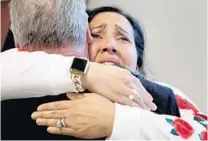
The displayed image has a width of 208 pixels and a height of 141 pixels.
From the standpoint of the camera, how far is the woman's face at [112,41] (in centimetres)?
126

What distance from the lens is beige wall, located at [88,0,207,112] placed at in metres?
1.81

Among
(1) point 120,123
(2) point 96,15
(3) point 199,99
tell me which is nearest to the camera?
(1) point 120,123

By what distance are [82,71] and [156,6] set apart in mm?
1199

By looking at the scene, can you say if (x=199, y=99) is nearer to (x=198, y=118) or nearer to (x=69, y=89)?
(x=198, y=118)

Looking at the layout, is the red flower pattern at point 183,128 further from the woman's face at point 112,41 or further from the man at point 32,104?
the woman's face at point 112,41

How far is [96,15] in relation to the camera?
1406 mm

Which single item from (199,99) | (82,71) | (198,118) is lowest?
(199,99)

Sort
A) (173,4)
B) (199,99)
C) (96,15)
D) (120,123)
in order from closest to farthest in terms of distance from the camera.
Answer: (120,123) → (96,15) → (199,99) → (173,4)

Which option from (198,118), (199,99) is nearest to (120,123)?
(198,118)

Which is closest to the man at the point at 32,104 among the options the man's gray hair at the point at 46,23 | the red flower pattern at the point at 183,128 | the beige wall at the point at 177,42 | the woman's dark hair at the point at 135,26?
the man's gray hair at the point at 46,23

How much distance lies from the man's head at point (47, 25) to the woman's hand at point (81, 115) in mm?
154

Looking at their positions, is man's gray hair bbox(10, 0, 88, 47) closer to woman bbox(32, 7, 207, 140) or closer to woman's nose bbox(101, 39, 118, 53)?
woman bbox(32, 7, 207, 140)

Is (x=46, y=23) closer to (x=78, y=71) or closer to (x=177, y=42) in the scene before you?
(x=78, y=71)

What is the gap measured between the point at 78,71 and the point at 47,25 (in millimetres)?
159
